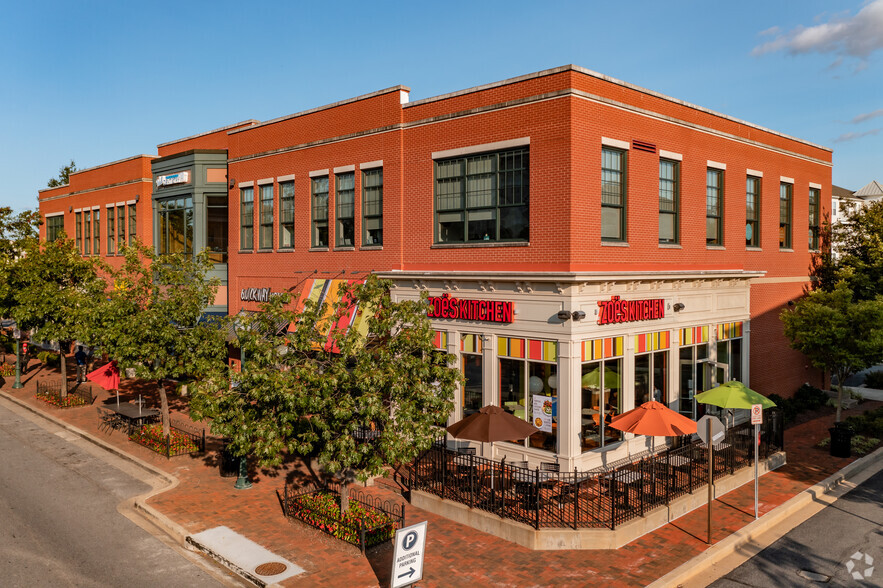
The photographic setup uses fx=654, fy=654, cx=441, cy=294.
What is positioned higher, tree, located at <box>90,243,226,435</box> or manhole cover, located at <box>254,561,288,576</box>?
tree, located at <box>90,243,226,435</box>

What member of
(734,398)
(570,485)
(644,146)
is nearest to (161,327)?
(570,485)

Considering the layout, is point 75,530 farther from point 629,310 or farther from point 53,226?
point 53,226

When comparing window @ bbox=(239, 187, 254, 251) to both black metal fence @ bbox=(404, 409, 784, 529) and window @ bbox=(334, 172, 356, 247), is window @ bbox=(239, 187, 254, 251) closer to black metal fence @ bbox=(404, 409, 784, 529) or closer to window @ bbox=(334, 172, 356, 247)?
window @ bbox=(334, 172, 356, 247)

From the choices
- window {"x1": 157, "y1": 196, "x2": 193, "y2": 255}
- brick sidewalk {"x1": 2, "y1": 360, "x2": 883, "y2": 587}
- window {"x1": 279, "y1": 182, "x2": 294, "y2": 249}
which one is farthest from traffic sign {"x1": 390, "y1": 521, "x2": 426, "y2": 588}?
window {"x1": 157, "y1": 196, "x2": 193, "y2": 255}

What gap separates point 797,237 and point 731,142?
24.2 feet

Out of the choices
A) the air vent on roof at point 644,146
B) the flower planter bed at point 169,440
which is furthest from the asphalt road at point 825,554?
the flower planter bed at point 169,440

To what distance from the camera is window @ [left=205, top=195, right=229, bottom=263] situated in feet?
98.5

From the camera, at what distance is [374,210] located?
2266cm

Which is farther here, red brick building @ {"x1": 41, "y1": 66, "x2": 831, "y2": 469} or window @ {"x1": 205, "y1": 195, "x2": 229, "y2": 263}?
window @ {"x1": 205, "y1": 195, "x2": 229, "y2": 263}

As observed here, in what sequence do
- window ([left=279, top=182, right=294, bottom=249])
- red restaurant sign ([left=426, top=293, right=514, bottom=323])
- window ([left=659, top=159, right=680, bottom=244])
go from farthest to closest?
window ([left=279, top=182, right=294, bottom=249]) < window ([left=659, top=159, right=680, bottom=244]) < red restaurant sign ([left=426, top=293, right=514, bottom=323])

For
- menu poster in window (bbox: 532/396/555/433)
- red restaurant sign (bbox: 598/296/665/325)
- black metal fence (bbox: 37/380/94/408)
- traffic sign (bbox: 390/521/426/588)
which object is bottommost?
black metal fence (bbox: 37/380/94/408)

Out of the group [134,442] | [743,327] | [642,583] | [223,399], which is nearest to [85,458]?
[134,442]

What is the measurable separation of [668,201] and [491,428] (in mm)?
10411

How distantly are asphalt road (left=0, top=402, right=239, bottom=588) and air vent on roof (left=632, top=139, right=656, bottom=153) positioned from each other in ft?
50.4
